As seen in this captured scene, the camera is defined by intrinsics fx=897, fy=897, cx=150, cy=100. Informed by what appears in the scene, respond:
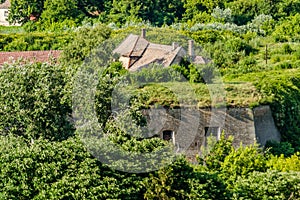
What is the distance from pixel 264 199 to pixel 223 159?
2.91 metres

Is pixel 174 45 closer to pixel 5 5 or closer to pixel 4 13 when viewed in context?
pixel 4 13

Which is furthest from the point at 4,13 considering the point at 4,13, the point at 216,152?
the point at 216,152

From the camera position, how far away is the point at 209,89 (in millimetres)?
26625

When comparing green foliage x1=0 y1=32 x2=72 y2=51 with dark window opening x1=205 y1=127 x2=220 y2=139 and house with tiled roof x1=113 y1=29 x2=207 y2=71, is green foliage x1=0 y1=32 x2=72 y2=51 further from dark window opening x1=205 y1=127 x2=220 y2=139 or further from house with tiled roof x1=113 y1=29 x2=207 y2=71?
dark window opening x1=205 y1=127 x2=220 y2=139

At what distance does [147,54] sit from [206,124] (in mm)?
7468

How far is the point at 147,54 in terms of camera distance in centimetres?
3300

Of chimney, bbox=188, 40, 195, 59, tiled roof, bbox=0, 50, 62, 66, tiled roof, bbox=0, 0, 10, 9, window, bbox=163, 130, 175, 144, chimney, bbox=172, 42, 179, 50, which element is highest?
chimney, bbox=172, 42, 179, 50

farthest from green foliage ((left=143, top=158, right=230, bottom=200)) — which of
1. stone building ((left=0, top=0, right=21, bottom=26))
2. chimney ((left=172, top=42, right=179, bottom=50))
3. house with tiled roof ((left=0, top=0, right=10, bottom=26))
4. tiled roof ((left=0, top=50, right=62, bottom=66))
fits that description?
house with tiled roof ((left=0, top=0, right=10, bottom=26))

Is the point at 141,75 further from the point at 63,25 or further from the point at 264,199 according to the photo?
the point at 63,25

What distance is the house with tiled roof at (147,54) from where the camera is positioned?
104 ft

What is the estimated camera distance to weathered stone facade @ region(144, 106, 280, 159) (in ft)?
83.5

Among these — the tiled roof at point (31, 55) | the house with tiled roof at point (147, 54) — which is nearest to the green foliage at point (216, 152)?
the house with tiled roof at point (147, 54)

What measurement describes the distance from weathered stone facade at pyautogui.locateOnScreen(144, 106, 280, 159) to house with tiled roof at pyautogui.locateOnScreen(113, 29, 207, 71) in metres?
4.91

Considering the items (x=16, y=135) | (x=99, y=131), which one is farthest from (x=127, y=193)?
(x=16, y=135)
